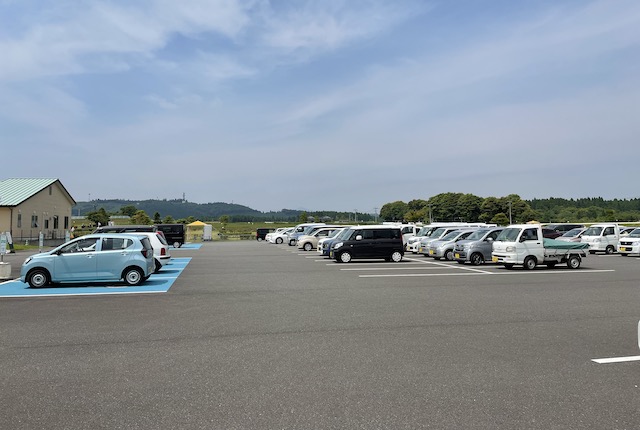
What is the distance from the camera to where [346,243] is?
77.6 feet

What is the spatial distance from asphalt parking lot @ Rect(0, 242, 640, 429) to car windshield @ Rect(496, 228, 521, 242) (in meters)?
6.73

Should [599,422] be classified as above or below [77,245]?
below

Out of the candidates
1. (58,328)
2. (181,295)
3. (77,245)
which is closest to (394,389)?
(58,328)

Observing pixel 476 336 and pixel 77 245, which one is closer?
pixel 476 336

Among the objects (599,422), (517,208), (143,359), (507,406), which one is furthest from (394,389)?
(517,208)

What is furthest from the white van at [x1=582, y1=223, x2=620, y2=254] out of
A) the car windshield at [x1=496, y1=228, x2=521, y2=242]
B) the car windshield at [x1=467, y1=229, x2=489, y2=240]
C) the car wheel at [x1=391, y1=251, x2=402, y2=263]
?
the car wheel at [x1=391, y1=251, x2=402, y2=263]

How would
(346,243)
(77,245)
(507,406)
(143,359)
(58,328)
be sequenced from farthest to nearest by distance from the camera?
(346,243) < (77,245) < (58,328) < (143,359) < (507,406)

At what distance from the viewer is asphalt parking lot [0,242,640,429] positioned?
14.7ft

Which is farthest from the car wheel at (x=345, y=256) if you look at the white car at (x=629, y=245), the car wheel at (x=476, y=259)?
the white car at (x=629, y=245)

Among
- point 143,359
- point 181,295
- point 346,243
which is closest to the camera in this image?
point 143,359

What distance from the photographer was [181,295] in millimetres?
12633

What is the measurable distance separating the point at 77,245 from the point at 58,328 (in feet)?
21.9

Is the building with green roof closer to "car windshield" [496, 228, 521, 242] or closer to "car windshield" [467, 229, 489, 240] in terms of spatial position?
"car windshield" [467, 229, 489, 240]

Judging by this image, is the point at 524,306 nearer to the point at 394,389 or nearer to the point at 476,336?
the point at 476,336
